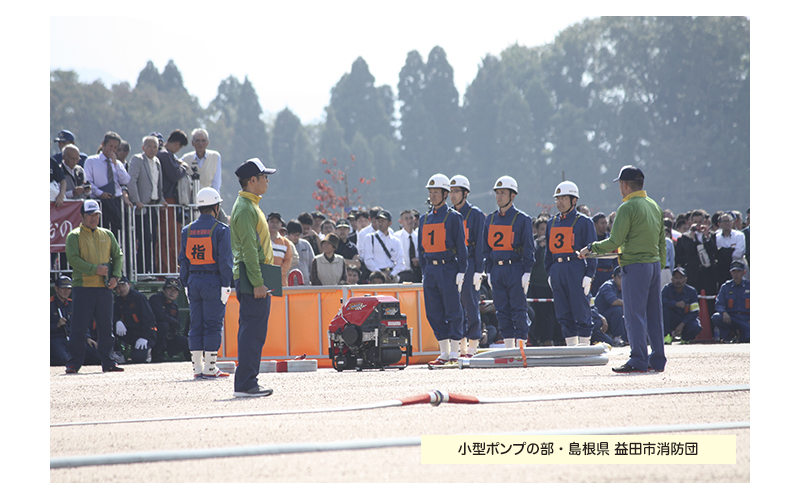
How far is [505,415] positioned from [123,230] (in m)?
10.4

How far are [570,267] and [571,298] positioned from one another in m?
0.44

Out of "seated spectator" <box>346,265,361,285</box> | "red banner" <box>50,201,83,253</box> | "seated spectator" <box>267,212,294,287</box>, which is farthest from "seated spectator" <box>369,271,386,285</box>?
"red banner" <box>50,201,83,253</box>

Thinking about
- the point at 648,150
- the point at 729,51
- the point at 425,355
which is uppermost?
the point at 729,51

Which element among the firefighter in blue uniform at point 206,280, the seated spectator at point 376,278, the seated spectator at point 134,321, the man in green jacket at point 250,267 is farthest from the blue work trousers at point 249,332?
the seated spectator at point 134,321

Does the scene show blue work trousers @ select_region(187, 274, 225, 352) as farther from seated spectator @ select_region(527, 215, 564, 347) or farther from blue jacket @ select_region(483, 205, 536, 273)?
seated spectator @ select_region(527, 215, 564, 347)

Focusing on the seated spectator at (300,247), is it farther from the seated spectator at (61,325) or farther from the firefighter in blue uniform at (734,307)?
the firefighter in blue uniform at (734,307)

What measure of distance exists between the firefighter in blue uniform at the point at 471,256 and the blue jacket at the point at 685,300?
6.04 meters

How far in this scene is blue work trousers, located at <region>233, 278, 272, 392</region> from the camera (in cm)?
823

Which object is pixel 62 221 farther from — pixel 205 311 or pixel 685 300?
pixel 685 300

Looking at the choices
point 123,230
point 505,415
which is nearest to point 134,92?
Answer: point 123,230

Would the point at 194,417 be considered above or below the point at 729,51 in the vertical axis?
below

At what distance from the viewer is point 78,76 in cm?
6900

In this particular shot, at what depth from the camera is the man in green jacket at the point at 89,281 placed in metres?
12.2

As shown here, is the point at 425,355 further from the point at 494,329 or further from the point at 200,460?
the point at 200,460
